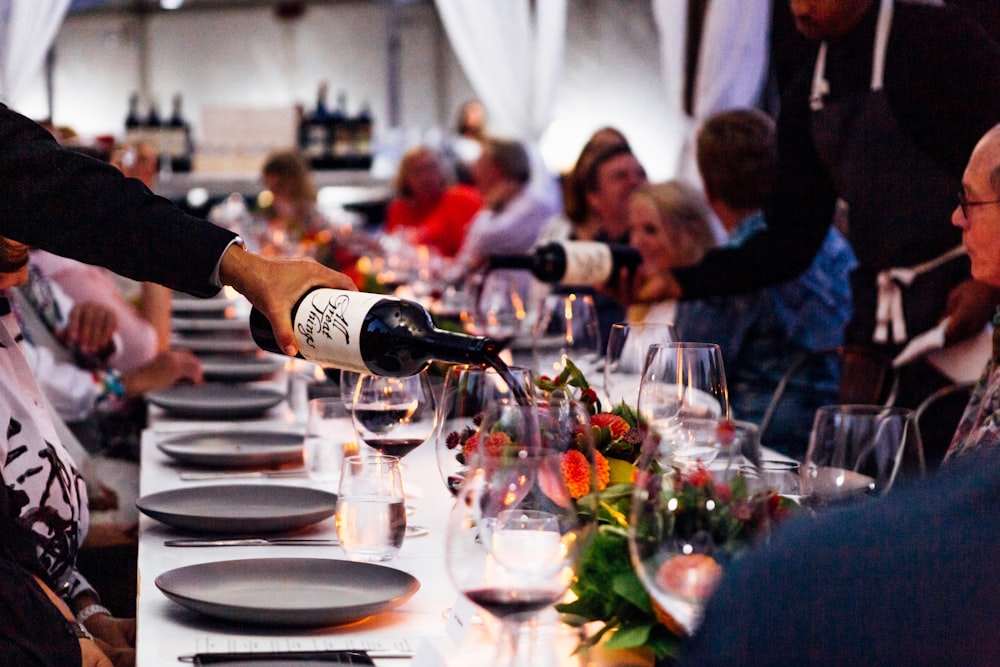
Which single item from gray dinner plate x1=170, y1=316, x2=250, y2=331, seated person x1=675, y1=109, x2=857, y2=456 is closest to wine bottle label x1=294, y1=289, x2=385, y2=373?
seated person x1=675, y1=109, x2=857, y2=456

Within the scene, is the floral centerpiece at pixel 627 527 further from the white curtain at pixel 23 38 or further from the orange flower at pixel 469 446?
the white curtain at pixel 23 38

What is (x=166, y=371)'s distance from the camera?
300 centimetres

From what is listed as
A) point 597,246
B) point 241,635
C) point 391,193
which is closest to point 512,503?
point 241,635

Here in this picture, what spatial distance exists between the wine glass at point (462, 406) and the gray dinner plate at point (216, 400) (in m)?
1.09

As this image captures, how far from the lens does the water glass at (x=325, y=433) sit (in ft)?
5.83

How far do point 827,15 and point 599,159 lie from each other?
132 centimetres

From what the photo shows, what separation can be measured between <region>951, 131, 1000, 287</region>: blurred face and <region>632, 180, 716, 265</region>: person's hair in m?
1.60

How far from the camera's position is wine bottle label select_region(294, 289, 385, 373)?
120 cm

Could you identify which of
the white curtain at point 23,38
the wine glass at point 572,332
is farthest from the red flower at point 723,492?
the white curtain at point 23,38

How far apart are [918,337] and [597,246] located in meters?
0.77

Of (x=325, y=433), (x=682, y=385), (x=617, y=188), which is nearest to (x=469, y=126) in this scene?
(x=617, y=188)

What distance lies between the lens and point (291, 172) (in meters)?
7.02

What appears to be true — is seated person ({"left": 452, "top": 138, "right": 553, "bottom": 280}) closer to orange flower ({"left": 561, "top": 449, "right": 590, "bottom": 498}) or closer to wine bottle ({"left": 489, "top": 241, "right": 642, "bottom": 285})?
wine bottle ({"left": 489, "top": 241, "right": 642, "bottom": 285})

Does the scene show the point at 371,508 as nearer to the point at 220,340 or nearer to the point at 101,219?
the point at 101,219
